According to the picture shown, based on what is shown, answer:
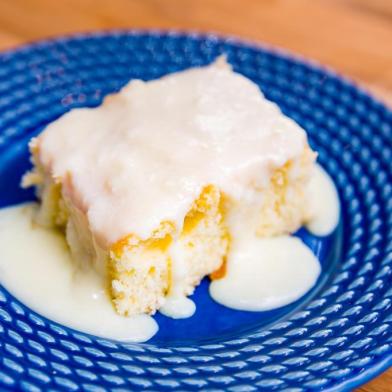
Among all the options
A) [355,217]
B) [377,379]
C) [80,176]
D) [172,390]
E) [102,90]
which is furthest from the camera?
[102,90]

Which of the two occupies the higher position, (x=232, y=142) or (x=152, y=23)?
(x=152, y=23)

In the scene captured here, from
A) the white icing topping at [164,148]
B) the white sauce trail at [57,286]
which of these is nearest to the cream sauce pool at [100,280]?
the white sauce trail at [57,286]

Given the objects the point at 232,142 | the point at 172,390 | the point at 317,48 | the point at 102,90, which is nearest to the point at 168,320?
the point at 172,390

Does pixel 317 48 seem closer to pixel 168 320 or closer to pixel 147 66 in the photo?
pixel 147 66

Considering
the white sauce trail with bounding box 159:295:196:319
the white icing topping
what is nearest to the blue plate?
the white sauce trail with bounding box 159:295:196:319

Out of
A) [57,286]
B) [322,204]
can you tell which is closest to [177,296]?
[57,286]

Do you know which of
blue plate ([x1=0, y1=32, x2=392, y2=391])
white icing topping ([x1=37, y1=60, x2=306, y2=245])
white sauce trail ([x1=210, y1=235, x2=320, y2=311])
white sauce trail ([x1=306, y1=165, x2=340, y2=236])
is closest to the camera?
blue plate ([x1=0, y1=32, x2=392, y2=391])

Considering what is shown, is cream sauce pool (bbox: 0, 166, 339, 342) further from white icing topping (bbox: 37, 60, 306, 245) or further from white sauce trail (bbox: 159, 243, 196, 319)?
white icing topping (bbox: 37, 60, 306, 245)
